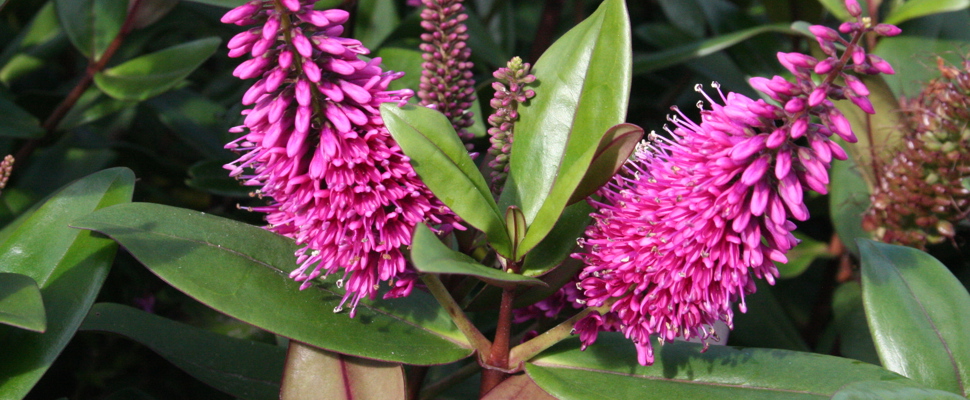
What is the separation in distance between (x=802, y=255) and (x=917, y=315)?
98 cm

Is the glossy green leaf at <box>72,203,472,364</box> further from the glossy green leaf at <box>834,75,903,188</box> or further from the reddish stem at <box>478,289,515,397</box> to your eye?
the glossy green leaf at <box>834,75,903,188</box>

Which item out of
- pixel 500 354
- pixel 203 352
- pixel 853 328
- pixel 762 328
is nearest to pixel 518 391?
pixel 500 354

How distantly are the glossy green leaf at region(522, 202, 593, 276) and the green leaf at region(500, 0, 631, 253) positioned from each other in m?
0.06

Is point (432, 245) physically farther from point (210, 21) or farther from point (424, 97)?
point (210, 21)

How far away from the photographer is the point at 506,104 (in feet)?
4.24

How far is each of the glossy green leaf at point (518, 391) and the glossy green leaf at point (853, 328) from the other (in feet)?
3.57

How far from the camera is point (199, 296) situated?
3.83 ft

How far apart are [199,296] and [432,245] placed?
0.41 meters

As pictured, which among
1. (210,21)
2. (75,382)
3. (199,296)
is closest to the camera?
(199,296)

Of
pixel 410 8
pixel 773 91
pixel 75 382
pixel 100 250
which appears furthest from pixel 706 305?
pixel 410 8

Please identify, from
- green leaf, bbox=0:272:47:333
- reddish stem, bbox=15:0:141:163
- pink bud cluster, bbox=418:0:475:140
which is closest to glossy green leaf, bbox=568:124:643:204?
pink bud cluster, bbox=418:0:475:140

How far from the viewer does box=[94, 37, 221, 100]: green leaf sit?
1979 millimetres

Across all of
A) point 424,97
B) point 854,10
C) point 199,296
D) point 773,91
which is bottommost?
point 199,296

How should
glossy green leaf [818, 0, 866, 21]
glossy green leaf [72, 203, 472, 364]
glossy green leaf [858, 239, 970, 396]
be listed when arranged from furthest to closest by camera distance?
glossy green leaf [818, 0, 866, 21] → glossy green leaf [858, 239, 970, 396] → glossy green leaf [72, 203, 472, 364]
